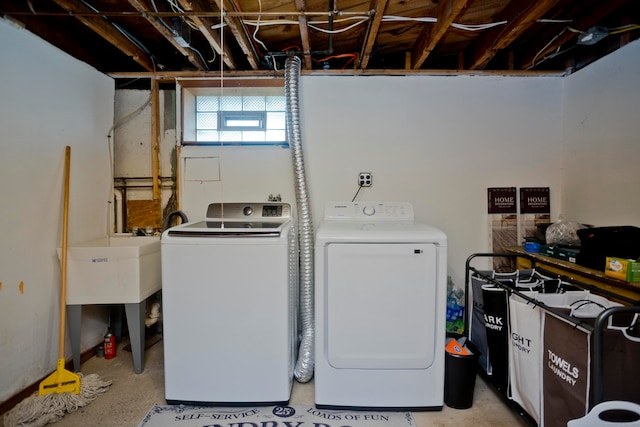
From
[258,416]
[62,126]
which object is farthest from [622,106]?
[62,126]

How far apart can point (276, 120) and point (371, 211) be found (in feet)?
4.04

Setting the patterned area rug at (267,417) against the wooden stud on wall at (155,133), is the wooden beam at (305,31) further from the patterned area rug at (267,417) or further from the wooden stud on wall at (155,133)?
the patterned area rug at (267,417)

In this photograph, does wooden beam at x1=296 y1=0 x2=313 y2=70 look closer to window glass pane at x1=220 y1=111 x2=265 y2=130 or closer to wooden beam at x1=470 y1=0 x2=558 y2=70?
window glass pane at x1=220 y1=111 x2=265 y2=130

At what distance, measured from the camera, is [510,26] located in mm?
1902

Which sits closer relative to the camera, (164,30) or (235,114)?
(164,30)

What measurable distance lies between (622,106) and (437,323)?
6.34 ft

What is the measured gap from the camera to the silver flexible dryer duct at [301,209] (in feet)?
7.02

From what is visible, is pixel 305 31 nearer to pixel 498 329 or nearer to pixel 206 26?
pixel 206 26

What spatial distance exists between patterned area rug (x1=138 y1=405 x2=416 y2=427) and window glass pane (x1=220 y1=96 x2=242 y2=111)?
2.30 meters

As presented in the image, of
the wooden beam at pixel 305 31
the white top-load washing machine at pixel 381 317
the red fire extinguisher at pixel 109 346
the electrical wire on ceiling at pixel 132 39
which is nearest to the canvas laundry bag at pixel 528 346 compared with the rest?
the white top-load washing machine at pixel 381 317

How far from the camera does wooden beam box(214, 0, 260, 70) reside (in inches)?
68.7

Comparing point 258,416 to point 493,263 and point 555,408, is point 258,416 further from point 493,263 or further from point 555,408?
point 493,263

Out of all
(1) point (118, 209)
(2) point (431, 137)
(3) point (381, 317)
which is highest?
(2) point (431, 137)

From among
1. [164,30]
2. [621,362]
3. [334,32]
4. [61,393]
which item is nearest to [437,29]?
[334,32]
